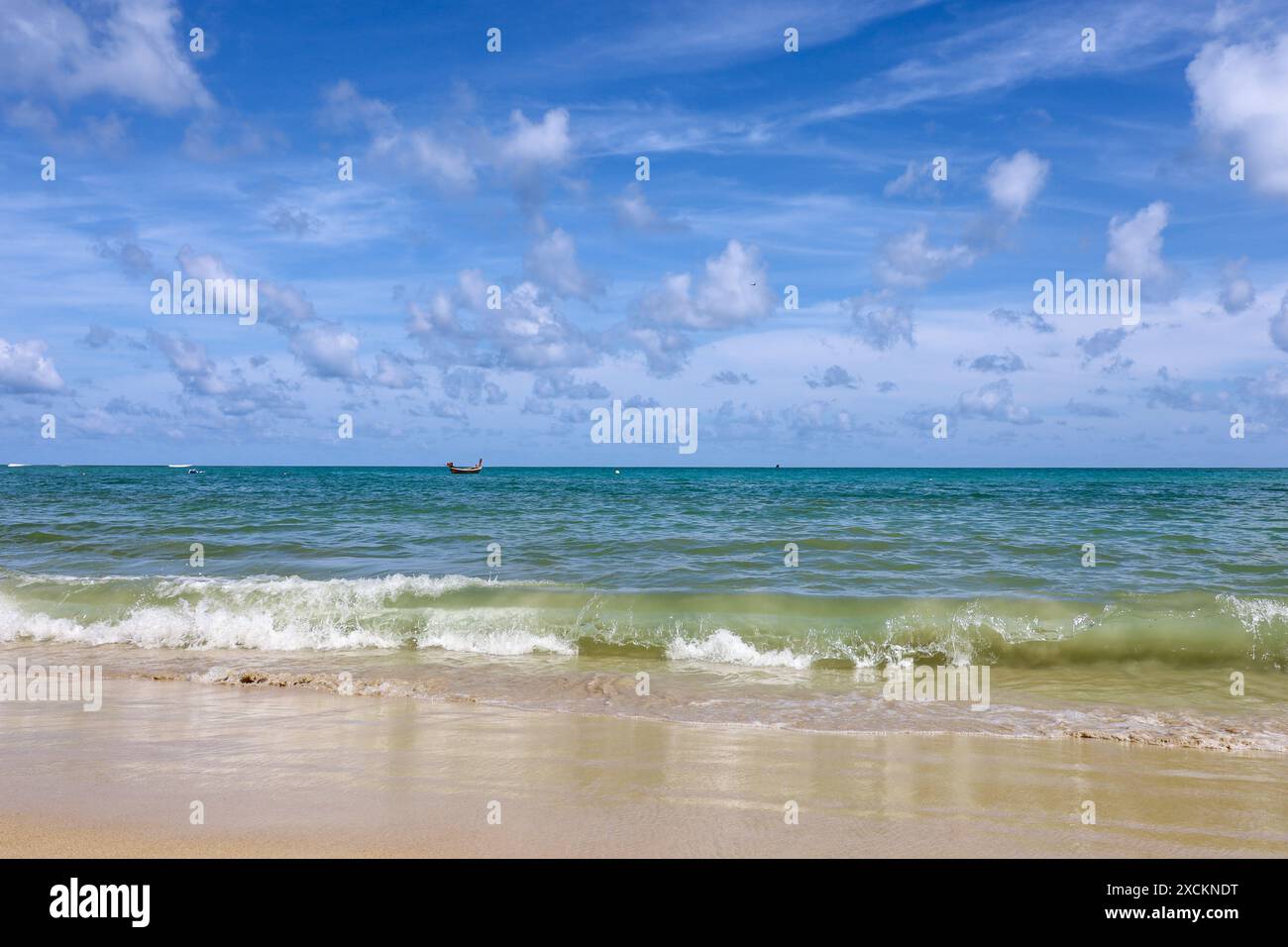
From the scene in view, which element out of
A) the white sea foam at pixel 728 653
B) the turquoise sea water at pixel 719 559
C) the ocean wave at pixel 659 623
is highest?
the turquoise sea water at pixel 719 559

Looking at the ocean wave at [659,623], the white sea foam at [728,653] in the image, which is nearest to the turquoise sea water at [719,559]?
the ocean wave at [659,623]

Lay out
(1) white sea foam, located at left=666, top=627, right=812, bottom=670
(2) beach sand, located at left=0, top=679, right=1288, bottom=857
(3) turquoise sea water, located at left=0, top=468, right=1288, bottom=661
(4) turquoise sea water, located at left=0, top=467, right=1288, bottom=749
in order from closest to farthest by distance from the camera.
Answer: (2) beach sand, located at left=0, top=679, right=1288, bottom=857 < (4) turquoise sea water, located at left=0, top=467, right=1288, bottom=749 < (1) white sea foam, located at left=666, top=627, right=812, bottom=670 < (3) turquoise sea water, located at left=0, top=468, right=1288, bottom=661

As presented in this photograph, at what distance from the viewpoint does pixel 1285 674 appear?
888 centimetres

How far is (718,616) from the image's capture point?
10.9 metres

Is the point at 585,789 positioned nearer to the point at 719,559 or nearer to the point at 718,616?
the point at 718,616

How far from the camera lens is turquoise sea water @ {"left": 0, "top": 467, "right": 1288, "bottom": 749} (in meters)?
8.06

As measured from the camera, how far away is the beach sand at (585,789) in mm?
4133

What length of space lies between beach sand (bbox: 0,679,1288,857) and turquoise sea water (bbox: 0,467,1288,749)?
3.27 ft

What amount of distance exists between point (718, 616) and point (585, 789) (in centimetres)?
611

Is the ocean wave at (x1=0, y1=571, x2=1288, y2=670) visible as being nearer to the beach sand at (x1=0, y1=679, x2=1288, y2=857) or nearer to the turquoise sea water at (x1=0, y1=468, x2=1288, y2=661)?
the turquoise sea water at (x1=0, y1=468, x2=1288, y2=661)

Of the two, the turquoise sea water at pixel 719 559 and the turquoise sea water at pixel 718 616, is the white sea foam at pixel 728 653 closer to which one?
the turquoise sea water at pixel 718 616

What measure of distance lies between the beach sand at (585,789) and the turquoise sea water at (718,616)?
1.00 meters

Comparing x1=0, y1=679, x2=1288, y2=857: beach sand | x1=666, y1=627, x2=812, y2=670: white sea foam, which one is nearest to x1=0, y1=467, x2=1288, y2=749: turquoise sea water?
x1=666, y1=627, x2=812, y2=670: white sea foam

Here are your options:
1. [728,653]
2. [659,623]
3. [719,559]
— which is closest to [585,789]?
[728,653]
